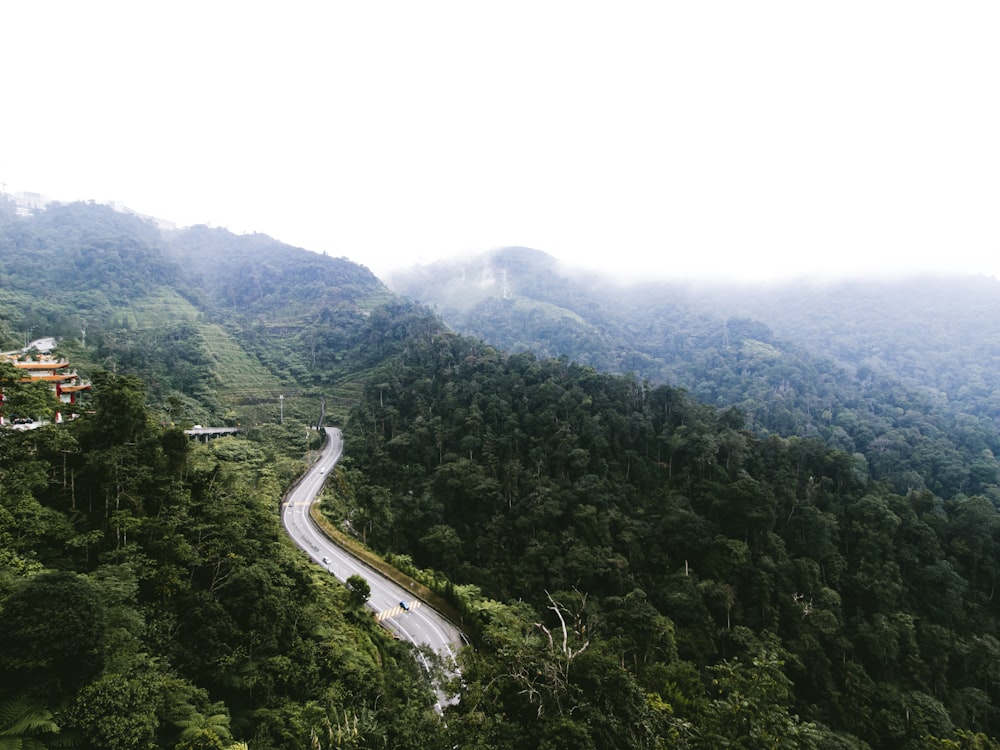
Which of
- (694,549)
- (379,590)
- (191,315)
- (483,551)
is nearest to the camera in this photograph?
(379,590)


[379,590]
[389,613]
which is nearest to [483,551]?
[379,590]

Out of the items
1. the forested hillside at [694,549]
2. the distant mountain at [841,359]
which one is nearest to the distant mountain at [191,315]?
the forested hillside at [694,549]

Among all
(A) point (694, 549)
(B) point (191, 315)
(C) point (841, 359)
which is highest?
(C) point (841, 359)

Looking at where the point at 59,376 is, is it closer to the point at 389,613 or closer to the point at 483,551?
the point at 389,613

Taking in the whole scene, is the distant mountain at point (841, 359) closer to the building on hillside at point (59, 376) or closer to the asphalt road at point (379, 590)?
the asphalt road at point (379, 590)

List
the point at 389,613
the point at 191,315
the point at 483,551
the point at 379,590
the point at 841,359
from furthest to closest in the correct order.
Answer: the point at 841,359 → the point at 191,315 → the point at 483,551 → the point at 379,590 → the point at 389,613

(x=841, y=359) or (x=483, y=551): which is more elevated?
(x=841, y=359)

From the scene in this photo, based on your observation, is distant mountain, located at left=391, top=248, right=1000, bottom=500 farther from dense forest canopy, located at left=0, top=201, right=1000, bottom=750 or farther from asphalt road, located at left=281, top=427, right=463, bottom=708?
asphalt road, located at left=281, top=427, right=463, bottom=708
